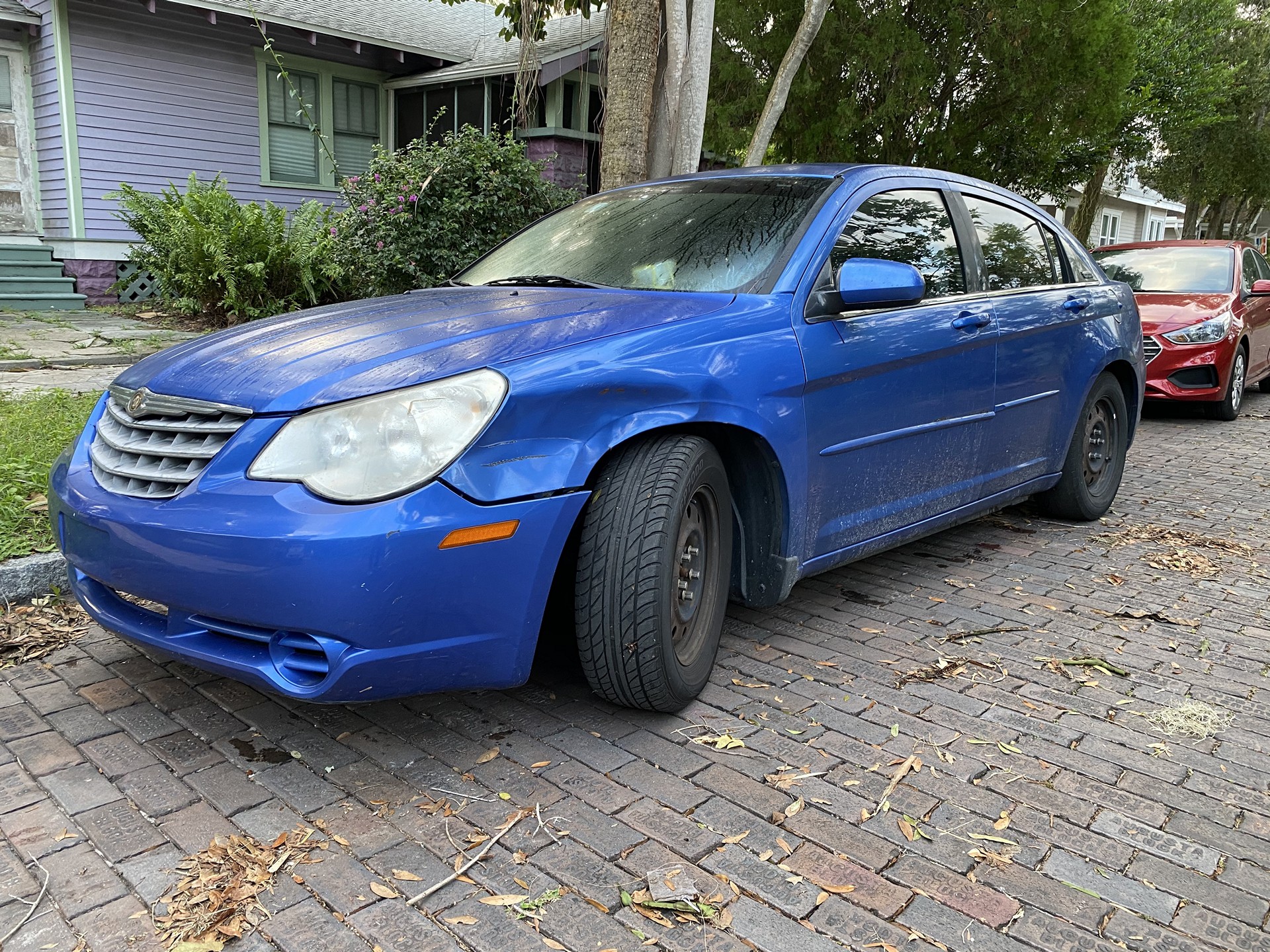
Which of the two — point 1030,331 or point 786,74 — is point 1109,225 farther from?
point 1030,331

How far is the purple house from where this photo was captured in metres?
13.0

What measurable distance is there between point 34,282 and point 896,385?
12362 millimetres

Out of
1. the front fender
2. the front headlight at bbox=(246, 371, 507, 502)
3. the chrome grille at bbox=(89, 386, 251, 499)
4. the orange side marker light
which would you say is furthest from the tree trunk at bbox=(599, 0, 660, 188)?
the orange side marker light

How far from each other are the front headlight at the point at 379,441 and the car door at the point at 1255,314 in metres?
9.30

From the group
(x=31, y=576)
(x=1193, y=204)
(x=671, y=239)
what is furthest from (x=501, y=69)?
(x=1193, y=204)

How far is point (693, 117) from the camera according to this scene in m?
7.73

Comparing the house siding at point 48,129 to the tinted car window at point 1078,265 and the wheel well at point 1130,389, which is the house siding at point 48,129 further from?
the wheel well at point 1130,389

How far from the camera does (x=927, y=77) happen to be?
12805 millimetres

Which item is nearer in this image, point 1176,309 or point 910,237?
point 910,237

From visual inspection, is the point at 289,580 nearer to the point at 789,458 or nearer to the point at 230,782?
the point at 230,782

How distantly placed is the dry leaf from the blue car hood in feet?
3.93

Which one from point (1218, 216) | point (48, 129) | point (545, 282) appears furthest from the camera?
point (1218, 216)

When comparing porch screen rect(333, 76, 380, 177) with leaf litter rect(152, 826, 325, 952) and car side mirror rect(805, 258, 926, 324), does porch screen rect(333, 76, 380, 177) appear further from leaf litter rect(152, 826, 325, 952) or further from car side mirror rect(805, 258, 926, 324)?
leaf litter rect(152, 826, 325, 952)

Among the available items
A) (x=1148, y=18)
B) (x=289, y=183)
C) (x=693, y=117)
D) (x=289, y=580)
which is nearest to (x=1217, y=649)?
(x=289, y=580)
